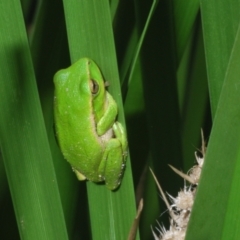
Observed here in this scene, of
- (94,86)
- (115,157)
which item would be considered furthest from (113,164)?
(94,86)

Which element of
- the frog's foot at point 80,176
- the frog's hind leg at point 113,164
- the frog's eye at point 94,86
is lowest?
the frog's foot at point 80,176

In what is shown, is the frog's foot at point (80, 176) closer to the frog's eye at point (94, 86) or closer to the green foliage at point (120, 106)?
the green foliage at point (120, 106)

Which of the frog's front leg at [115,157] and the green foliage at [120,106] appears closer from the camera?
the green foliage at [120,106]

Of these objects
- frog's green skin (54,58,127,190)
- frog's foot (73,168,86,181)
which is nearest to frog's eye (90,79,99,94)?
frog's green skin (54,58,127,190)

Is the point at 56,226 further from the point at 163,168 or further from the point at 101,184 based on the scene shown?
the point at 163,168

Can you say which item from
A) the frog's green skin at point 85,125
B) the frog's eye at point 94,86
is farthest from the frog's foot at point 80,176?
the frog's eye at point 94,86

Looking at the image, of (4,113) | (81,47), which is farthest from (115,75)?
(4,113)

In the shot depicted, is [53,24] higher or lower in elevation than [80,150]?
higher

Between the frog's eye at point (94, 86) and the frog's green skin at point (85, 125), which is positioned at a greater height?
the frog's eye at point (94, 86)
